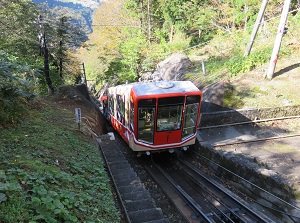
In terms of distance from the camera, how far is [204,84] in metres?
17.5

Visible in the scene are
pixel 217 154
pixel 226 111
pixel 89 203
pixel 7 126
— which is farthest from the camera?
pixel 226 111

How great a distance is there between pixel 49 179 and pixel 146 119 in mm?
5275

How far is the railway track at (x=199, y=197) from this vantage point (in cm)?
766

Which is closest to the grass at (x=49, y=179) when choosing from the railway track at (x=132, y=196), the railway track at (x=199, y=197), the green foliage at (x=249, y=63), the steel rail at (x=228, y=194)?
the railway track at (x=132, y=196)

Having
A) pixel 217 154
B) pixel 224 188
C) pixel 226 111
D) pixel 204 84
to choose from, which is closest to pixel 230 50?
pixel 204 84

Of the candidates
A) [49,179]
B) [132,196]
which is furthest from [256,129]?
[49,179]

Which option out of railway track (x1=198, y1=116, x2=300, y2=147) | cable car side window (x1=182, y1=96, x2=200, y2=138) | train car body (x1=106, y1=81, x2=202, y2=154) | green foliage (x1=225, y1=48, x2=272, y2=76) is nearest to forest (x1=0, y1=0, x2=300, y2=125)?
green foliage (x1=225, y1=48, x2=272, y2=76)

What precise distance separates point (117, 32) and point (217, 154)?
31335 millimetres

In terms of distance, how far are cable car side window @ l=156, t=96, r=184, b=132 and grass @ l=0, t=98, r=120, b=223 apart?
270cm

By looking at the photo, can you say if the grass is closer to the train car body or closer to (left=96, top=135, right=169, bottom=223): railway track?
(left=96, top=135, right=169, bottom=223): railway track

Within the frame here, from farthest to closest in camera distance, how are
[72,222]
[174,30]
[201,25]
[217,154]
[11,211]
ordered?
→ 1. [174,30]
2. [201,25]
3. [217,154]
4. [72,222]
5. [11,211]

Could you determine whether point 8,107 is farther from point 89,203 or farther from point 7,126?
point 89,203

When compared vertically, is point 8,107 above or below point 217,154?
above

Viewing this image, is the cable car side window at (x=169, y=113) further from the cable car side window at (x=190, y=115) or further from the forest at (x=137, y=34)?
the forest at (x=137, y=34)
